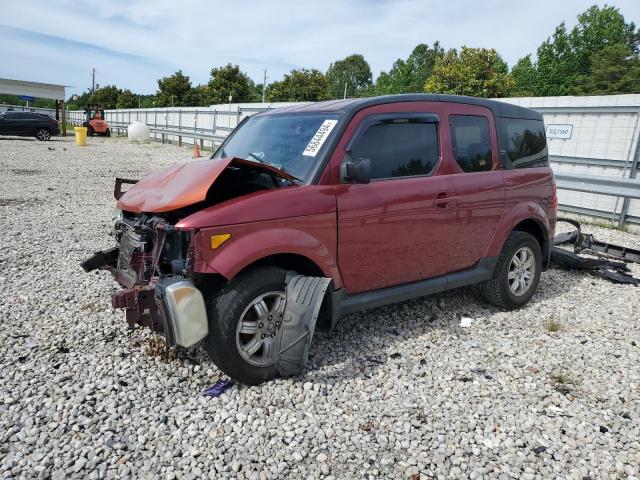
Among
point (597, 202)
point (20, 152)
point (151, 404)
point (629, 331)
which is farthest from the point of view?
point (20, 152)

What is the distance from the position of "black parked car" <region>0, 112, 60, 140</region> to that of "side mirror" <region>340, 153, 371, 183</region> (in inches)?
1129

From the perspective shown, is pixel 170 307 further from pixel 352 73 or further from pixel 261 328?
pixel 352 73

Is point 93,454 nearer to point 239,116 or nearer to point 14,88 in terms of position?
point 239,116

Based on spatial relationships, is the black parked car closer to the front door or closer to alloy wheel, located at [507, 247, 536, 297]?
the front door

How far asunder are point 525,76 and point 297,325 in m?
58.5

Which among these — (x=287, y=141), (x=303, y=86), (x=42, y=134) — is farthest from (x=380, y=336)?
(x=303, y=86)

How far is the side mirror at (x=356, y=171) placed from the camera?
3.32 m

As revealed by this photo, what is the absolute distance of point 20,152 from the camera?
19.3 m

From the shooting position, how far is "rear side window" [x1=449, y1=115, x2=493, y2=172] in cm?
420

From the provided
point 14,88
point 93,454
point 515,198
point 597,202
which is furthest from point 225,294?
point 14,88

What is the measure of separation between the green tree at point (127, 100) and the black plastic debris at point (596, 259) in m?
73.2

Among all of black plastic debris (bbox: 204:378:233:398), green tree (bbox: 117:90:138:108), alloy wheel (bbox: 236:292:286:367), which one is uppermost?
green tree (bbox: 117:90:138:108)

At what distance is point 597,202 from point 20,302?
1038cm

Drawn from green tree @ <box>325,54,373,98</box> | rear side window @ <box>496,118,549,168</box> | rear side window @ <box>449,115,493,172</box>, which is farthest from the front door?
green tree @ <box>325,54,373,98</box>
